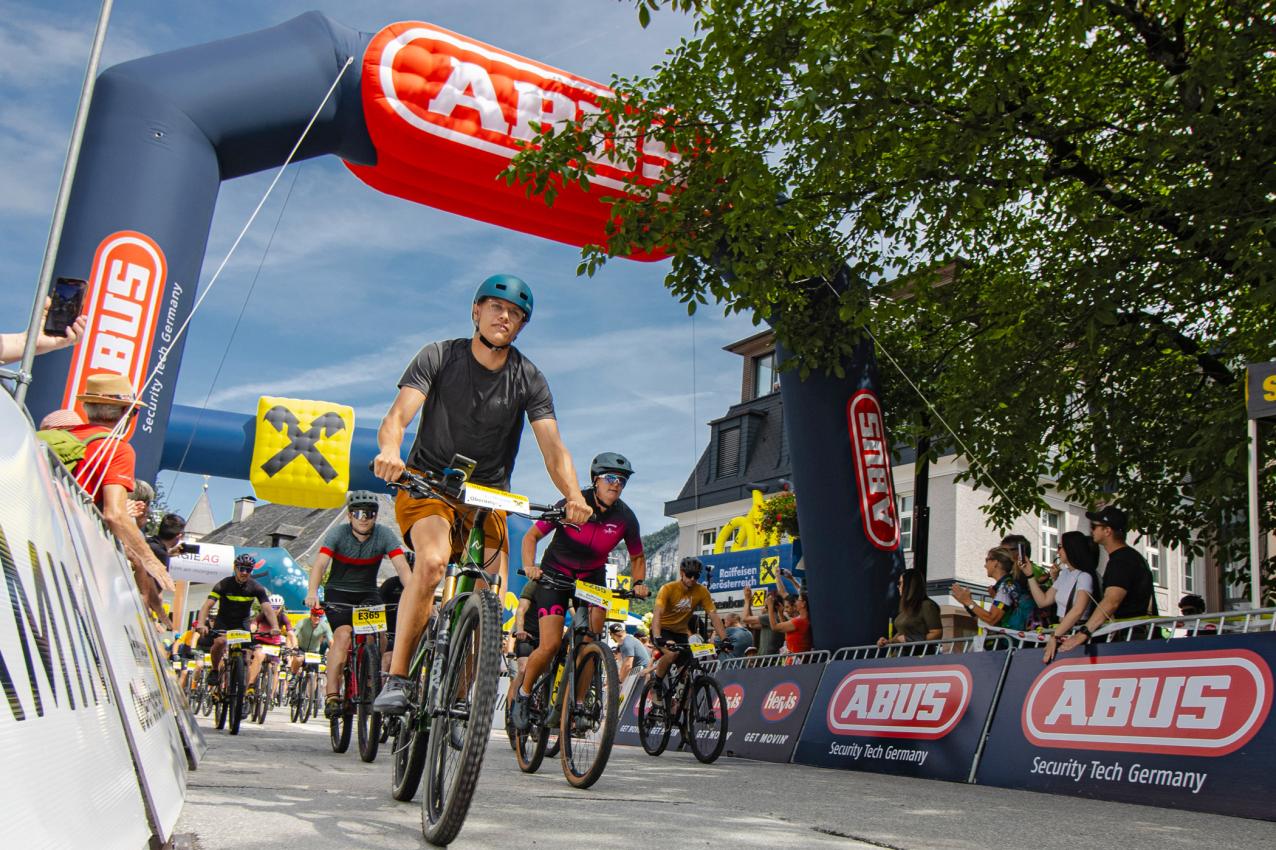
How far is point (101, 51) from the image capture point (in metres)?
6.00

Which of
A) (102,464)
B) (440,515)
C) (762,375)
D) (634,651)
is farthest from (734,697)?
(762,375)

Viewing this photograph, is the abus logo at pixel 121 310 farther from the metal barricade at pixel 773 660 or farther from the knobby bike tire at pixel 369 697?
the metal barricade at pixel 773 660

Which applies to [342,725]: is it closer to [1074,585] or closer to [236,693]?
[236,693]

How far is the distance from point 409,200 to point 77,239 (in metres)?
3.93

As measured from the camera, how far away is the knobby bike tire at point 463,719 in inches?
138

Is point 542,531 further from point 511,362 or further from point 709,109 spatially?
point 709,109

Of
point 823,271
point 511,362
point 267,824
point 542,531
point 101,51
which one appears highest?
point 823,271

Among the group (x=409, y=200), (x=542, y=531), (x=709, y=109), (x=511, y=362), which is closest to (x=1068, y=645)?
(x=542, y=531)

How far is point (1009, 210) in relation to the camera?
48.9 ft

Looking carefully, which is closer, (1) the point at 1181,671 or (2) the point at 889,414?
(1) the point at 1181,671

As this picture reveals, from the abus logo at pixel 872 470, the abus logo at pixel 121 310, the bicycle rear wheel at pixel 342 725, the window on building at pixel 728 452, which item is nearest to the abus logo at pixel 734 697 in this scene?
the abus logo at pixel 872 470

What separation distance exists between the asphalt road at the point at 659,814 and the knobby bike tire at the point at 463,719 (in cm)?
15

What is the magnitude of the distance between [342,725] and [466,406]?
446 centimetres

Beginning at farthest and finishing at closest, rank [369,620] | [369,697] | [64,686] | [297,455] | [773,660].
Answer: [297,455], [773,660], [369,620], [369,697], [64,686]
